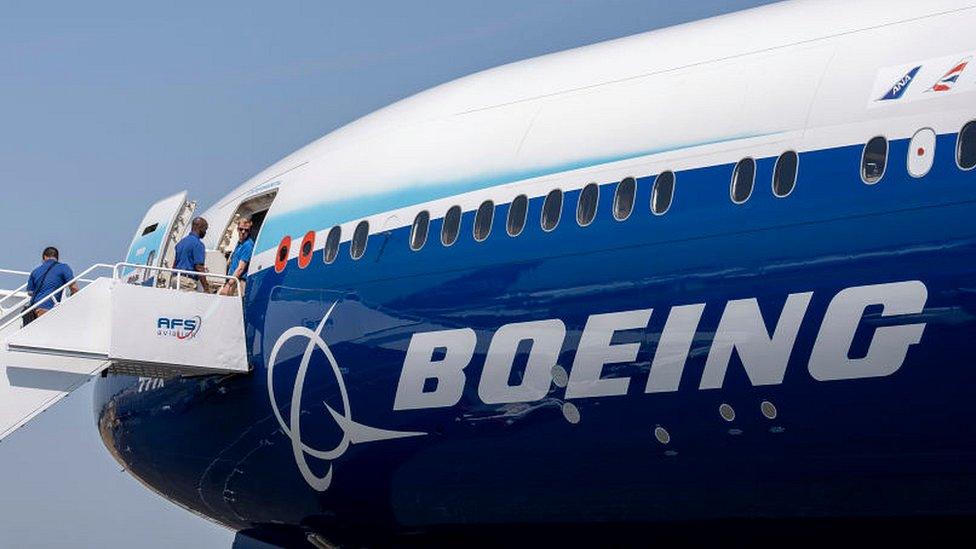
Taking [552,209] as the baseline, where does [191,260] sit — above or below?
below

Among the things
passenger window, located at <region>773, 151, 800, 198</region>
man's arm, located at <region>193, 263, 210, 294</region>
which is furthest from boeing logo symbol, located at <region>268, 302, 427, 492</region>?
passenger window, located at <region>773, 151, 800, 198</region>

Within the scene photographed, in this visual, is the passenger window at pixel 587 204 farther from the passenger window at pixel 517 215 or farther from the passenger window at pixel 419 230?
the passenger window at pixel 419 230

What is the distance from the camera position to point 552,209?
14773mm

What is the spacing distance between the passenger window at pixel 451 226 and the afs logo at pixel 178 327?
3630 millimetres

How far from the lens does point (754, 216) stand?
13.0 meters

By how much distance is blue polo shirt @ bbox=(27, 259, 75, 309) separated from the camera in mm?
19297

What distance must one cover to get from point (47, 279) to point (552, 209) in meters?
7.34

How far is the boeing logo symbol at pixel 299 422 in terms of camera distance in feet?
54.6

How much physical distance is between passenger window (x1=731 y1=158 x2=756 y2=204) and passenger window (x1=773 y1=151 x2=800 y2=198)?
214 millimetres

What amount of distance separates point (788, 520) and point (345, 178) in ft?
22.3

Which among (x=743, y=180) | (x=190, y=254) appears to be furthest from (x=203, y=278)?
(x=743, y=180)

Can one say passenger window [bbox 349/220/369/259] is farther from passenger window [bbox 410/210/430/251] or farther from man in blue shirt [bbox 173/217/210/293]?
man in blue shirt [bbox 173/217/210/293]

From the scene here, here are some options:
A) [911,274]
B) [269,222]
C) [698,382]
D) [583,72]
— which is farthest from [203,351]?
[911,274]

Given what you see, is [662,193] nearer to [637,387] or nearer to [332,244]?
[637,387]
